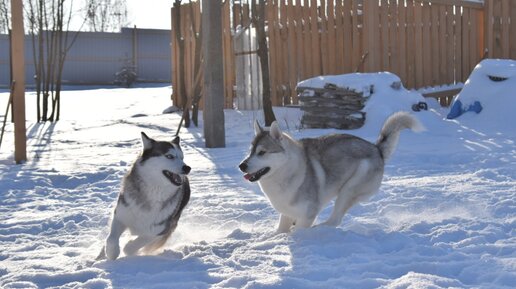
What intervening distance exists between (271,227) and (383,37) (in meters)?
8.78

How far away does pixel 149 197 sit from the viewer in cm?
527

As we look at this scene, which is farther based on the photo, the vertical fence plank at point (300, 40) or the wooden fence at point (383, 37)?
the vertical fence plank at point (300, 40)

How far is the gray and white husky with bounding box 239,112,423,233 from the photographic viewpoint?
18.3 feet

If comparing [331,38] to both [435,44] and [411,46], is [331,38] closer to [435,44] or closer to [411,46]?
[411,46]

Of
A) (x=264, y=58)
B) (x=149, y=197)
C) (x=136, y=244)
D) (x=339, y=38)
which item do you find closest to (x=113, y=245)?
(x=136, y=244)

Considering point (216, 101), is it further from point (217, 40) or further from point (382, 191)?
point (382, 191)

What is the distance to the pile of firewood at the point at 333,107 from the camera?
12164mm

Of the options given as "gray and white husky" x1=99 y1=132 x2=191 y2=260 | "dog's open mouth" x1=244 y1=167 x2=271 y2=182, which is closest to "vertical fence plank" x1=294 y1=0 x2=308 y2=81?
"dog's open mouth" x1=244 y1=167 x2=271 y2=182

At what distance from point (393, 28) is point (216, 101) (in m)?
4.87

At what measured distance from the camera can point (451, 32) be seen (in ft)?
51.3

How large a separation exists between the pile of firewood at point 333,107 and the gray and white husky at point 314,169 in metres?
6.01

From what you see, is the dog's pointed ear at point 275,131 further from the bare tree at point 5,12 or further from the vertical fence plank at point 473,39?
the bare tree at point 5,12

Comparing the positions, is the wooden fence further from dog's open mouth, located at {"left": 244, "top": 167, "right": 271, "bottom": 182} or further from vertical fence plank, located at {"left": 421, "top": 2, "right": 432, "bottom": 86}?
dog's open mouth, located at {"left": 244, "top": 167, "right": 271, "bottom": 182}

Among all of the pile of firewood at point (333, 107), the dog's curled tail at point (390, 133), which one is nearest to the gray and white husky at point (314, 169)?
the dog's curled tail at point (390, 133)
